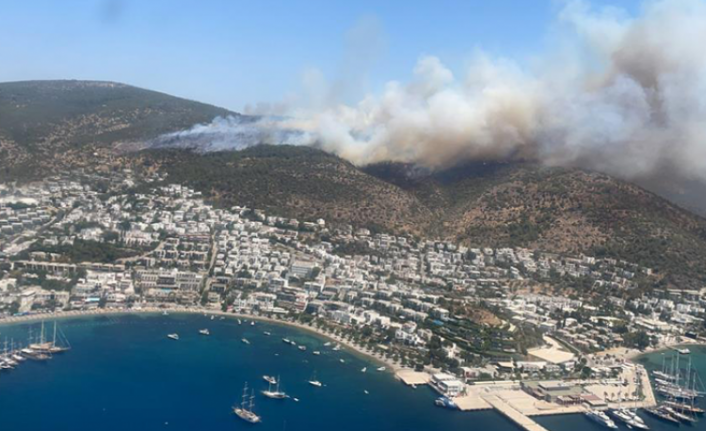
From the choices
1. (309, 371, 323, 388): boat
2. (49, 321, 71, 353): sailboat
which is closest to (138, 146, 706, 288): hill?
(49, 321, 71, 353): sailboat

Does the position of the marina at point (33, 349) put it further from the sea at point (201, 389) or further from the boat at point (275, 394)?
the boat at point (275, 394)

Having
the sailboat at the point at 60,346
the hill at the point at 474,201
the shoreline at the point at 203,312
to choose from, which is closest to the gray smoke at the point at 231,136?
the hill at the point at 474,201

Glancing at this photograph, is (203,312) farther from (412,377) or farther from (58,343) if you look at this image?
(412,377)

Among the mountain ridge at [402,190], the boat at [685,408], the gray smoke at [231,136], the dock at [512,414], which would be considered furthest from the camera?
the gray smoke at [231,136]

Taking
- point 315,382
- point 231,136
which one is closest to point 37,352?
point 315,382

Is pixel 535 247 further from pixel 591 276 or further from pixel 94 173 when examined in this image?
pixel 94 173

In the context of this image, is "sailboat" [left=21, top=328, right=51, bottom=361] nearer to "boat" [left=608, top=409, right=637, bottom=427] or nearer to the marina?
the marina
